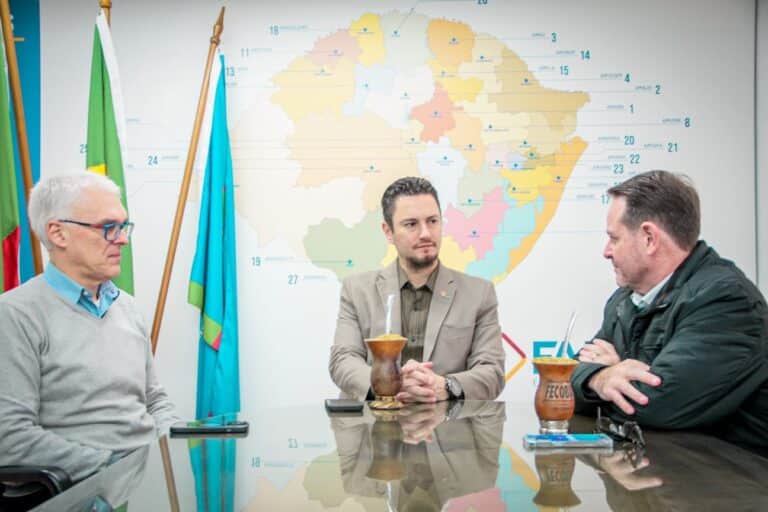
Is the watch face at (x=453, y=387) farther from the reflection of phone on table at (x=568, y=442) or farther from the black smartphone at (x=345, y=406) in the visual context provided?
the reflection of phone on table at (x=568, y=442)

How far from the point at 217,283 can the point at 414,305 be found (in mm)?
1412

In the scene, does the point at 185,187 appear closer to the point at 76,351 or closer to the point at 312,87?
Answer: the point at 312,87

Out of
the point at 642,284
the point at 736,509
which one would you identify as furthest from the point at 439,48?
the point at 736,509

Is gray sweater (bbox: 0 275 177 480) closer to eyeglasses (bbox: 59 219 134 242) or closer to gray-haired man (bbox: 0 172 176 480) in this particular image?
gray-haired man (bbox: 0 172 176 480)

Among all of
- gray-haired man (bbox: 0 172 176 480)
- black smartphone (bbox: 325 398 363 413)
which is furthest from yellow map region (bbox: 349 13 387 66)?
black smartphone (bbox: 325 398 363 413)

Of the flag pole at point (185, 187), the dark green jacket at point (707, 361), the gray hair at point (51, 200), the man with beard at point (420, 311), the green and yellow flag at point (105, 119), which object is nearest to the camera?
the dark green jacket at point (707, 361)

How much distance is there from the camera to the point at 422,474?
1423 mm

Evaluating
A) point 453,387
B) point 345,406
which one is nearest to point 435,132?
point 453,387

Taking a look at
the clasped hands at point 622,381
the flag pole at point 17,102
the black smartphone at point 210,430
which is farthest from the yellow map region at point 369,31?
the black smartphone at point 210,430

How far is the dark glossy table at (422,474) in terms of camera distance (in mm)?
1241

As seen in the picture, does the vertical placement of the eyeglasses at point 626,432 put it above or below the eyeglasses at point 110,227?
below

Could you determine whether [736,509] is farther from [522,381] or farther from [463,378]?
[522,381]

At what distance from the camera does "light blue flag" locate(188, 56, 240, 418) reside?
401 cm

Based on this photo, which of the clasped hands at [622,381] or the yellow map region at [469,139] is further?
the yellow map region at [469,139]
